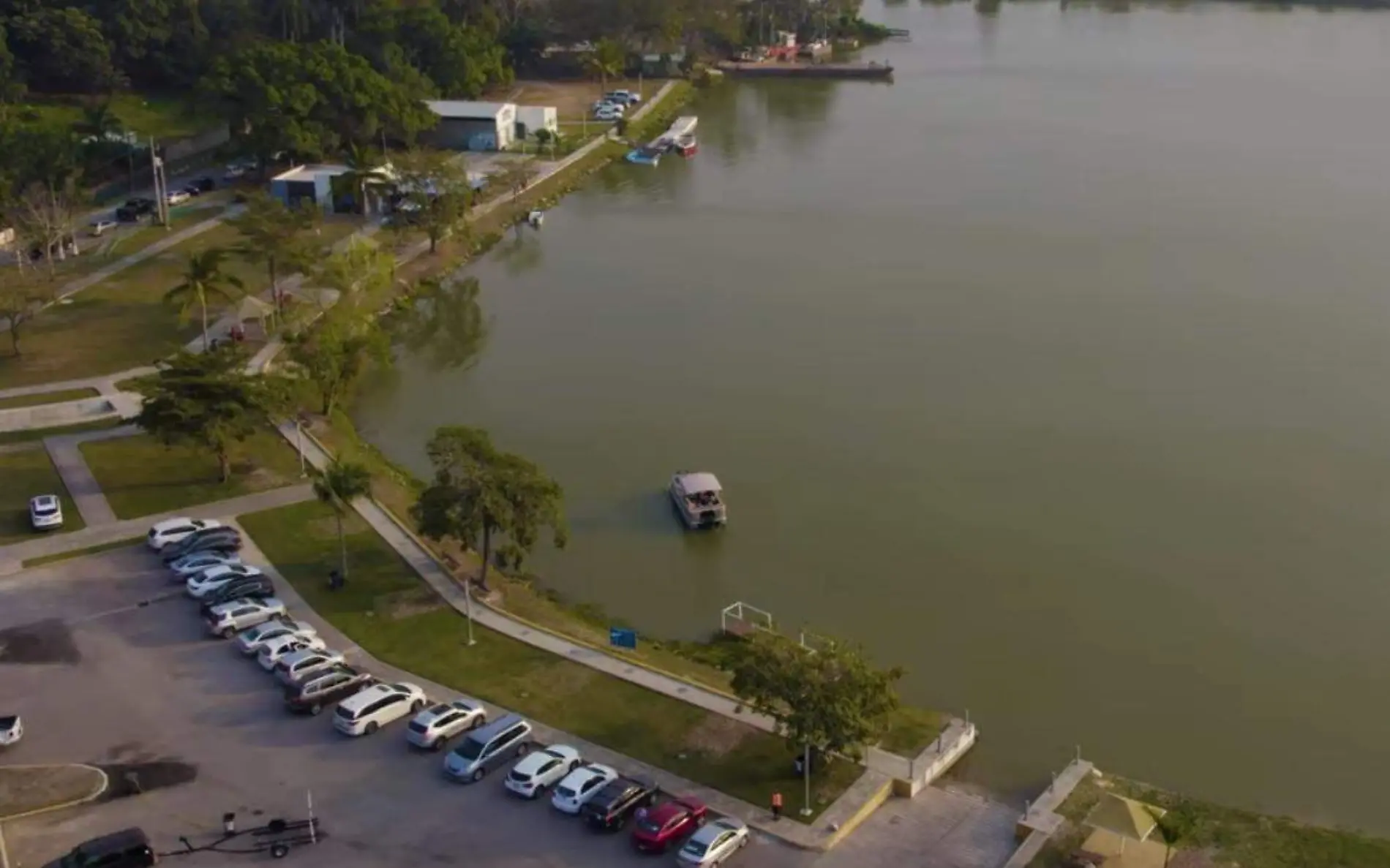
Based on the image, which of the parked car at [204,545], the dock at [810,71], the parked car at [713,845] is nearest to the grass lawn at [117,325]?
the parked car at [204,545]

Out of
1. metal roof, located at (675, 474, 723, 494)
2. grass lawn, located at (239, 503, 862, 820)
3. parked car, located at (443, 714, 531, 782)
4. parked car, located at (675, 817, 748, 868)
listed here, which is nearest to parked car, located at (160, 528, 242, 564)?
grass lawn, located at (239, 503, 862, 820)

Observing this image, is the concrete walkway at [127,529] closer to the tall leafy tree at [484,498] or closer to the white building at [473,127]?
the tall leafy tree at [484,498]

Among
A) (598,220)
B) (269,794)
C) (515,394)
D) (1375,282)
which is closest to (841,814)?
(269,794)

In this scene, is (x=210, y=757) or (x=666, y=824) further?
(x=210, y=757)

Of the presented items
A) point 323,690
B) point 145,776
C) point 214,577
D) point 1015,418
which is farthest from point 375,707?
point 1015,418

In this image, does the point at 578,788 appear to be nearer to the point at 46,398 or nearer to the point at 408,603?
the point at 408,603

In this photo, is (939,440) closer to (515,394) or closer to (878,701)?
(515,394)
